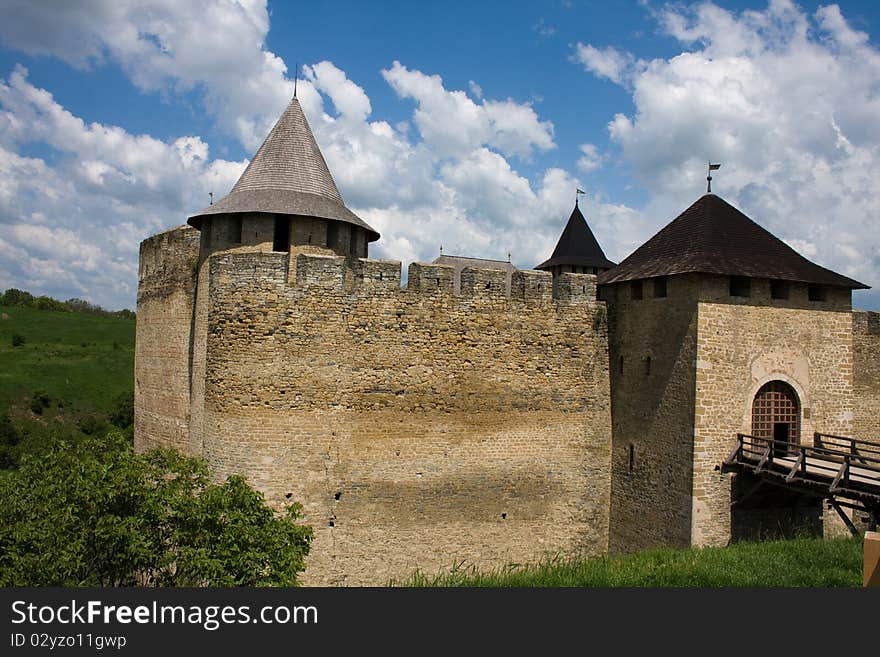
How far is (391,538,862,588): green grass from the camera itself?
9.45m

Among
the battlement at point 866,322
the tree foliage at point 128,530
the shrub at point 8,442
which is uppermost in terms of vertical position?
the battlement at point 866,322

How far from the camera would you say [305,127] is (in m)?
16.1

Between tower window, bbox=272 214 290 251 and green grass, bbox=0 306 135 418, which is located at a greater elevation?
tower window, bbox=272 214 290 251

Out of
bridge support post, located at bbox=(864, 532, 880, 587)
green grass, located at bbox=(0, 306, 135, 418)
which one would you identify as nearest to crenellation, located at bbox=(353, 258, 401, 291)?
bridge support post, located at bbox=(864, 532, 880, 587)

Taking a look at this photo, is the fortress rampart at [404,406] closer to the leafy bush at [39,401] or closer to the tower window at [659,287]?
the tower window at [659,287]

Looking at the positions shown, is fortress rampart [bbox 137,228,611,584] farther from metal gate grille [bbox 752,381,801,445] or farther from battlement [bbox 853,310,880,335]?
battlement [bbox 853,310,880,335]

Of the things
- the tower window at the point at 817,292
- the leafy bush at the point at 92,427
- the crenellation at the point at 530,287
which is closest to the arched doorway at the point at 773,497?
the tower window at the point at 817,292

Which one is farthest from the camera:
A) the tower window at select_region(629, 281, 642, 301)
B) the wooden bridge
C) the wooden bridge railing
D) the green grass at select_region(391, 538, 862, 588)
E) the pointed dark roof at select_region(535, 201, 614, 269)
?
the pointed dark roof at select_region(535, 201, 614, 269)

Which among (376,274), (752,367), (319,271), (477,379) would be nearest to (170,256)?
(319,271)

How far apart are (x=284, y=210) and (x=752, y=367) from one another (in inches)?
413

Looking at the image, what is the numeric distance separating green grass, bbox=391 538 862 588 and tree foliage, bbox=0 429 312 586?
325cm

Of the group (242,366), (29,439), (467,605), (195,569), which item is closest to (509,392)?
(242,366)

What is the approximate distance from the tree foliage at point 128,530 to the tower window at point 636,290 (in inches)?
379

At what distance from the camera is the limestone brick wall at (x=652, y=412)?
14070 mm
